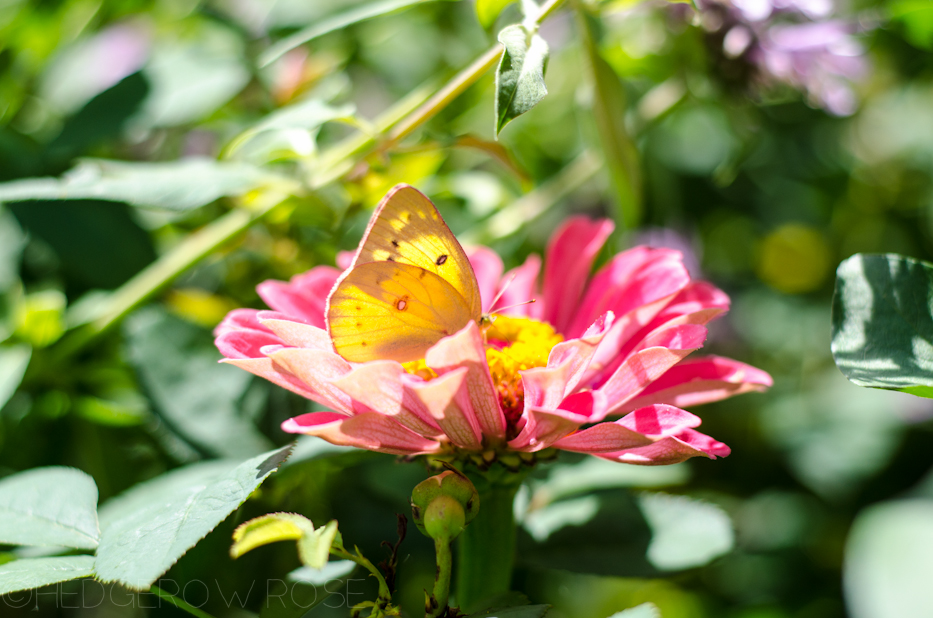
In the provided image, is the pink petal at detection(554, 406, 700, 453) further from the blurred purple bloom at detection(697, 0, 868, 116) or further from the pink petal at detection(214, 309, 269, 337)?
the blurred purple bloom at detection(697, 0, 868, 116)

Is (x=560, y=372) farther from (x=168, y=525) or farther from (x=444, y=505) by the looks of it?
(x=168, y=525)

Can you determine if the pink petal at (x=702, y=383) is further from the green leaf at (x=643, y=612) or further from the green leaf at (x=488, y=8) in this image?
the green leaf at (x=488, y=8)

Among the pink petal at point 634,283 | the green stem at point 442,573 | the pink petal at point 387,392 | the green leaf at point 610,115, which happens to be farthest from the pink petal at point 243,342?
the green leaf at point 610,115

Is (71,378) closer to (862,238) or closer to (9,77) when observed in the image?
(9,77)

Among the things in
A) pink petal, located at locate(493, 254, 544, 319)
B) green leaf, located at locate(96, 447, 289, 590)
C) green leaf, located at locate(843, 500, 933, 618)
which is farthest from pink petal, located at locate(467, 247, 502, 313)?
green leaf, located at locate(843, 500, 933, 618)

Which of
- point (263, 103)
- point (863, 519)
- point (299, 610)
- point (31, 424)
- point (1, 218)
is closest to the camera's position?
point (299, 610)

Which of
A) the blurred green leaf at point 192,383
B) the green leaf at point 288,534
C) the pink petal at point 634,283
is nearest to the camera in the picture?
the green leaf at point 288,534

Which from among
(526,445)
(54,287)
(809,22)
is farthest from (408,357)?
(809,22)
